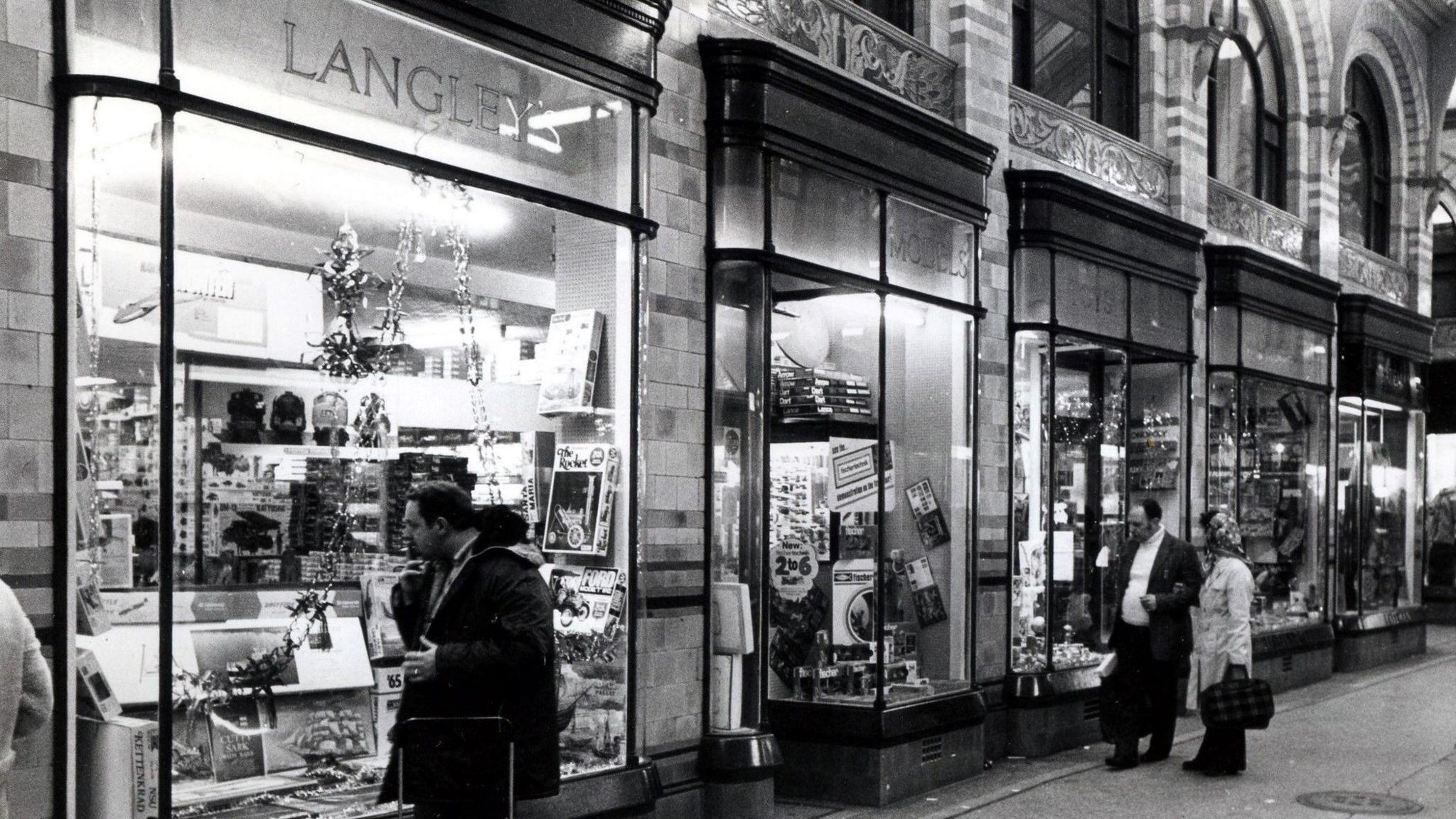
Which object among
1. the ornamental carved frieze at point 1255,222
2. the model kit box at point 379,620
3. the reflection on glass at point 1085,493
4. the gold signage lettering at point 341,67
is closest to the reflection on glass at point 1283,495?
the ornamental carved frieze at point 1255,222

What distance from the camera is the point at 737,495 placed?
902 cm

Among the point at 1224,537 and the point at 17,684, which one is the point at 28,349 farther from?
the point at 1224,537

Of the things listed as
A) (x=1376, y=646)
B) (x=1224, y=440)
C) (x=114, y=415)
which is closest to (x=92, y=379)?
(x=114, y=415)

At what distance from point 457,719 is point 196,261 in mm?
2858

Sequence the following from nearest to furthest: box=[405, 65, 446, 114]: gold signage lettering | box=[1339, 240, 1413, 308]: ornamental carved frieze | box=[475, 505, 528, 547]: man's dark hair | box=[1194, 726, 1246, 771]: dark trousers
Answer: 1. box=[475, 505, 528, 547]: man's dark hair
2. box=[405, 65, 446, 114]: gold signage lettering
3. box=[1194, 726, 1246, 771]: dark trousers
4. box=[1339, 240, 1413, 308]: ornamental carved frieze

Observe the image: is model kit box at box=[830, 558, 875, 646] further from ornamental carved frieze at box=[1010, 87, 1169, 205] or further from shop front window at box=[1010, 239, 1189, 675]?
ornamental carved frieze at box=[1010, 87, 1169, 205]

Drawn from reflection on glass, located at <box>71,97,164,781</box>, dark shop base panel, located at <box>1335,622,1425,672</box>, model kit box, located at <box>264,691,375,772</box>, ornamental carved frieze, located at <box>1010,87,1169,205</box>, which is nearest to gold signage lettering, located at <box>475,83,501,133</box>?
reflection on glass, located at <box>71,97,164,781</box>

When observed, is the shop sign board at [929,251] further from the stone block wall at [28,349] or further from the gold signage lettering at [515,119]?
the stone block wall at [28,349]

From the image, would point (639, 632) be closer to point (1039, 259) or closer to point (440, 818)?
point (440, 818)

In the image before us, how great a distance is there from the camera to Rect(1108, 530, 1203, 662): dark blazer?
1103 cm

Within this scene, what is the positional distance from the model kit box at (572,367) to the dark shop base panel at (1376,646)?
1383 cm

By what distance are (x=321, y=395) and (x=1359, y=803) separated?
7299 mm

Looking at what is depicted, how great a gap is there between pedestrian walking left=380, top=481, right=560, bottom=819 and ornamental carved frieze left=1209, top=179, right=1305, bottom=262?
12.4 meters

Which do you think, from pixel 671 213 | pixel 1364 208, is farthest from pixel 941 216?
pixel 1364 208
